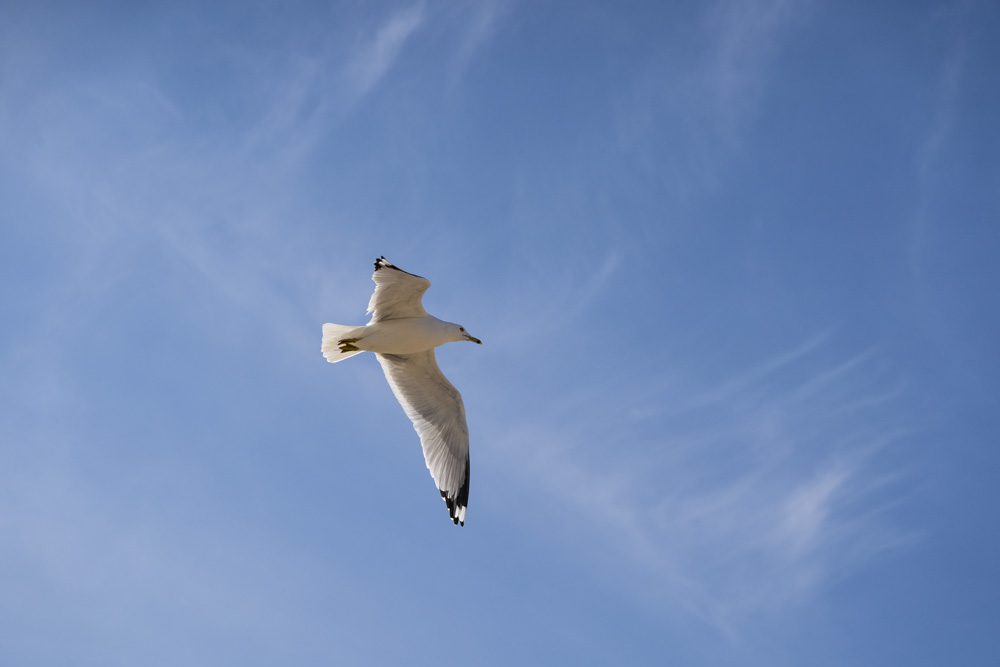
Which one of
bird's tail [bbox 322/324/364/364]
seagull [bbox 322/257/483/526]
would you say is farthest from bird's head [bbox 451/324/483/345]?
bird's tail [bbox 322/324/364/364]

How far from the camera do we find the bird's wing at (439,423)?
10883 mm

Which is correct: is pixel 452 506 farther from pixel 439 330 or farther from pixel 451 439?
pixel 439 330

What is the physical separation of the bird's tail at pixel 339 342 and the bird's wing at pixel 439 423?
60cm

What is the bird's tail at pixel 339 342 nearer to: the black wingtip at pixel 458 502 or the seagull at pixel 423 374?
the seagull at pixel 423 374

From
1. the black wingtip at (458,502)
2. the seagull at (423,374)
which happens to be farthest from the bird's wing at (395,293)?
the black wingtip at (458,502)

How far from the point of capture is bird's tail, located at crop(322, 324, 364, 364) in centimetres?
1020

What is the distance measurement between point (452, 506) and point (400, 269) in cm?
298

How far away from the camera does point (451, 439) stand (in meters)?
11.0

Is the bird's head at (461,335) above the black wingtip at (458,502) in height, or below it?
above

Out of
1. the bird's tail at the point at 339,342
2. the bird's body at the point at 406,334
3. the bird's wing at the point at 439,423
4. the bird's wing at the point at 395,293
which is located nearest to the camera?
the bird's wing at the point at 395,293

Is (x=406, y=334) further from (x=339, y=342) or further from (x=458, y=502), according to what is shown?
(x=458, y=502)

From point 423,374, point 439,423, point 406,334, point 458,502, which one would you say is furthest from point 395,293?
point 458,502

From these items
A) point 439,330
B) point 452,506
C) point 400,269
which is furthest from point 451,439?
point 400,269

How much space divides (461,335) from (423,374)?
765mm
